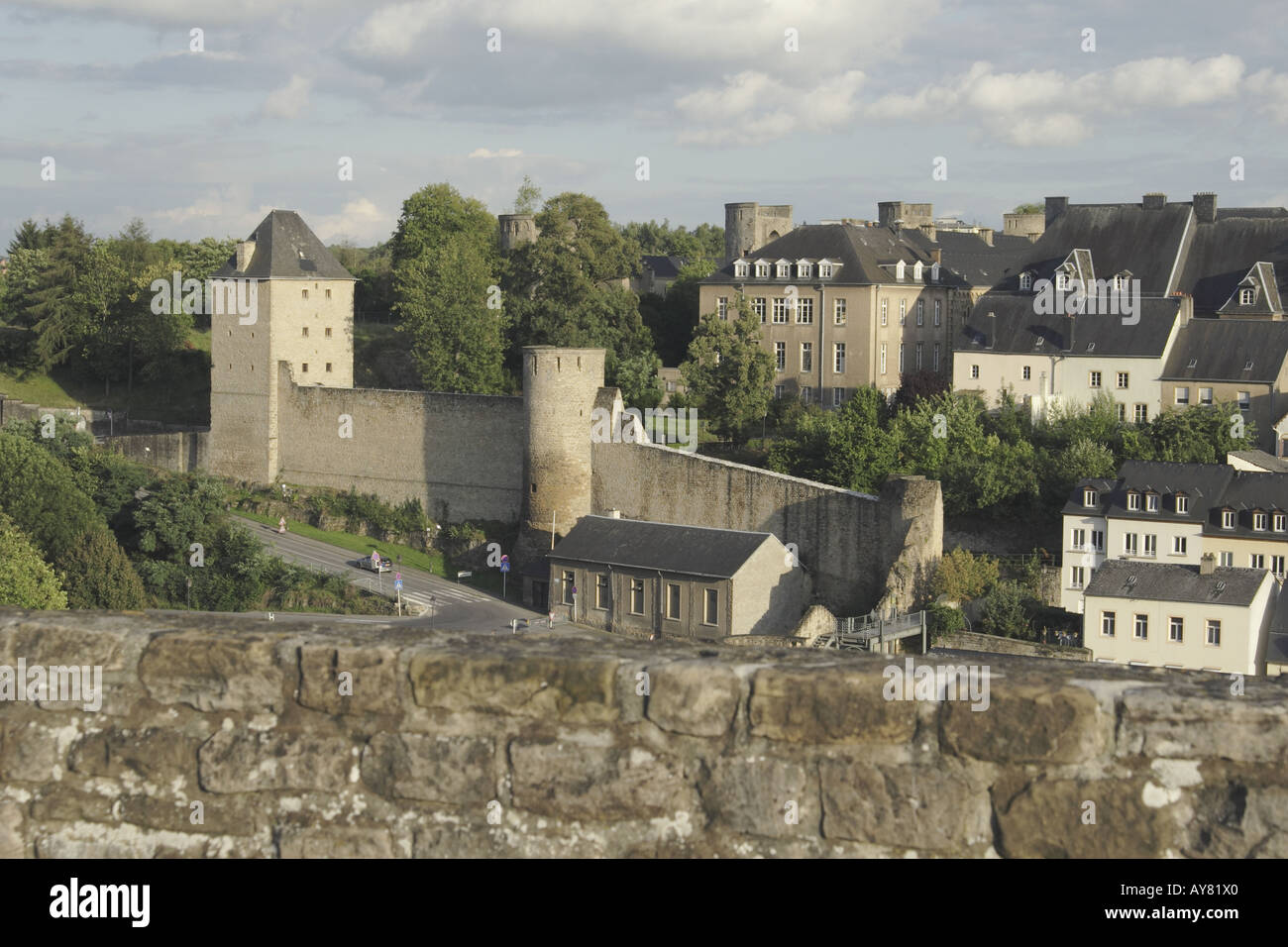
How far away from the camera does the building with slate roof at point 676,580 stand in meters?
29.8

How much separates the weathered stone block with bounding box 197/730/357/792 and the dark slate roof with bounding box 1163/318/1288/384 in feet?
118

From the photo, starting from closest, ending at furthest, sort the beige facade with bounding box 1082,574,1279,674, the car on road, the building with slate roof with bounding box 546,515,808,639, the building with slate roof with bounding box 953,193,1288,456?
the beige facade with bounding box 1082,574,1279,674
the building with slate roof with bounding box 546,515,808,639
the car on road
the building with slate roof with bounding box 953,193,1288,456

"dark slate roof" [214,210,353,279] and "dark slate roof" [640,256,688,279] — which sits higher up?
"dark slate roof" [640,256,688,279]

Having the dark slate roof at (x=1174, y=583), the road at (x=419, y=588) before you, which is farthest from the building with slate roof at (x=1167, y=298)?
the road at (x=419, y=588)

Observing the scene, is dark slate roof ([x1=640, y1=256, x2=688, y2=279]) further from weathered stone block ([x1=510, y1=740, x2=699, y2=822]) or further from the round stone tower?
weathered stone block ([x1=510, y1=740, x2=699, y2=822])

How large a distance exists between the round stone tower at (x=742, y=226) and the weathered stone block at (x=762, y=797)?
54444 mm

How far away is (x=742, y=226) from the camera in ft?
192

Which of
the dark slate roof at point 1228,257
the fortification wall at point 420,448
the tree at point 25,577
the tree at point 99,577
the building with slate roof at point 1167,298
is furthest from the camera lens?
the dark slate roof at point 1228,257

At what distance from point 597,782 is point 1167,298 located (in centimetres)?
3836

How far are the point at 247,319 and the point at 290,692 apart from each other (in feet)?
124

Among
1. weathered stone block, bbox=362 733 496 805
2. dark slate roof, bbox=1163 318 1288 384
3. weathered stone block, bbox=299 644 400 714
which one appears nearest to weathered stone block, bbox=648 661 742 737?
weathered stone block, bbox=362 733 496 805

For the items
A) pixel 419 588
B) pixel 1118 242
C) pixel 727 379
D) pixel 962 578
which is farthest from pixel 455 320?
pixel 962 578

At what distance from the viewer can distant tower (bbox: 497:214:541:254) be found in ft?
187

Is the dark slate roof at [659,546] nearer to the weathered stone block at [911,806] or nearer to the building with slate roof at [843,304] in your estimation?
the building with slate roof at [843,304]
